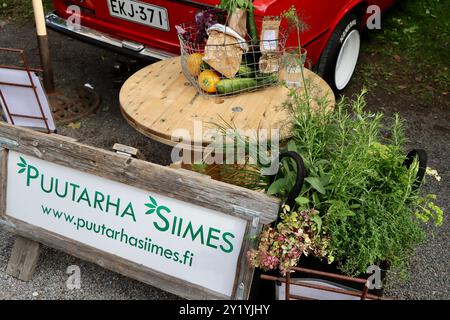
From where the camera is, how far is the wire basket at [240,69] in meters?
2.50

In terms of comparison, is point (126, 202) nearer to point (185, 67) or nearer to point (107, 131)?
point (185, 67)

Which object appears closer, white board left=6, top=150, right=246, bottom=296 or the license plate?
white board left=6, top=150, right=246, bottom=296

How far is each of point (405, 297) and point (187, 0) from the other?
7.04 ft

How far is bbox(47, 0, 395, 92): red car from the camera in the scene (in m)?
3.23

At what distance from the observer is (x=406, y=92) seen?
441 centimetres

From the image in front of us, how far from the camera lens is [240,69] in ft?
8.27

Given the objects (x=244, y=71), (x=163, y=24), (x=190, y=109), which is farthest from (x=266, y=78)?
(x=163, y=24)

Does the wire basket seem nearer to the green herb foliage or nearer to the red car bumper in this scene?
the green herb foliage

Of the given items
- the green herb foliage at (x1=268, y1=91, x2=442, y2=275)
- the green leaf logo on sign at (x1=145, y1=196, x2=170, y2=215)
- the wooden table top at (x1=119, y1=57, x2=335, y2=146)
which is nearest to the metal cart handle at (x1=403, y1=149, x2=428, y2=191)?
the green herb foliage at (x1=268, y1=91, x2=442, y2=275)

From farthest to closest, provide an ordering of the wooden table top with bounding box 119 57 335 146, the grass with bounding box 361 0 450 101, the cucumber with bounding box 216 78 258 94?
the grass with bounding box 361 0 450 101
the cucumber with bounding box 216 78 258 94
the wooden table top with bounding box 119 57 335 146

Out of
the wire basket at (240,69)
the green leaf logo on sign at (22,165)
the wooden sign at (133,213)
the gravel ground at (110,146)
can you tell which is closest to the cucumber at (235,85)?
the wire basket at (240,69)

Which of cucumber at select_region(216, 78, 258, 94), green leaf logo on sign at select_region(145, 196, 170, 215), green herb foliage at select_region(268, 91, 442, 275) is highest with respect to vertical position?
cucumber at select_region(216, 78, 258, 94)

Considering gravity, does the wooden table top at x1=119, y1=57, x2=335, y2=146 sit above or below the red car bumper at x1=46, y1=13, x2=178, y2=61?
above

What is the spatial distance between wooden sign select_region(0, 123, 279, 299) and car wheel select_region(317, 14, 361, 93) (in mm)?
1967
